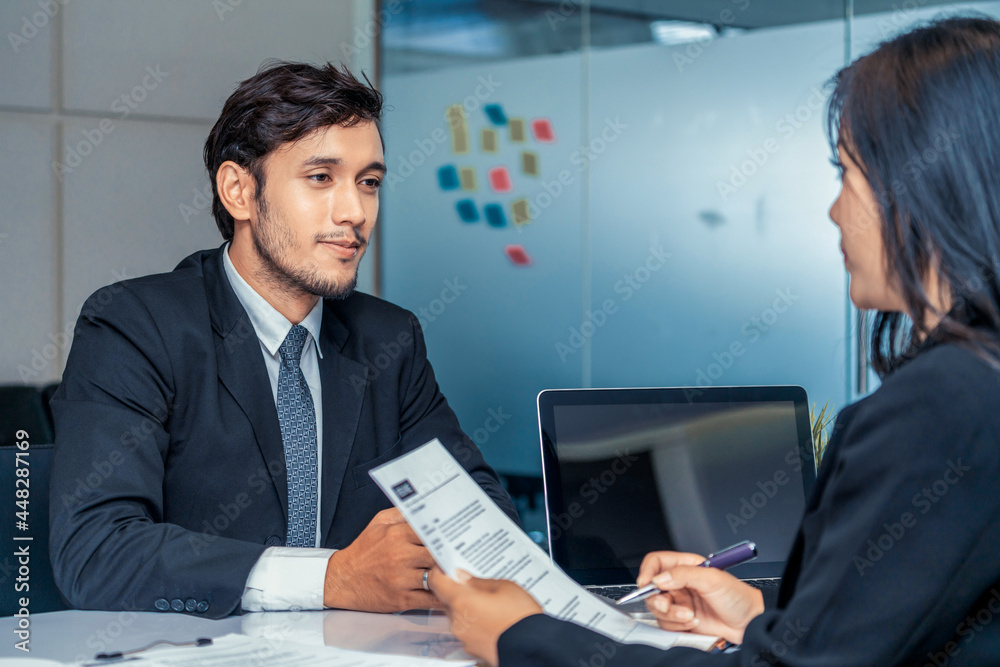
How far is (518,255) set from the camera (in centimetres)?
448

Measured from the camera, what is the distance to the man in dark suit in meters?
1.27

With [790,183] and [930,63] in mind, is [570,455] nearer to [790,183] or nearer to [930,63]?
[930,63]

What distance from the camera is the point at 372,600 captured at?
1.24 metres

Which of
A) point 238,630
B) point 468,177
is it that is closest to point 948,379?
point 238,630

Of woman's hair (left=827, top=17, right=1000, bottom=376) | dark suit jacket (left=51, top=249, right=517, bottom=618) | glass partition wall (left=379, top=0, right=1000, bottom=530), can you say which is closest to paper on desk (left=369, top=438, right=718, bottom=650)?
dark suit jacket (left=51, top=249, right=517, bottom=618)

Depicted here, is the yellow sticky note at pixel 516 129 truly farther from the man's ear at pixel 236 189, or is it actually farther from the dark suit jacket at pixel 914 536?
the dark suit jacket at pixel 914 536

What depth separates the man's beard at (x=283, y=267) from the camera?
167cm

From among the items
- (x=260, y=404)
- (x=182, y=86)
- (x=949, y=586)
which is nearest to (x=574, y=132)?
(x=182, y=86)

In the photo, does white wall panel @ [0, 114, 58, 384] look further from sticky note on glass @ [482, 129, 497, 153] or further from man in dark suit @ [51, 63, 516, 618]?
sticky note on glass @ [482, 129, 497, 153]

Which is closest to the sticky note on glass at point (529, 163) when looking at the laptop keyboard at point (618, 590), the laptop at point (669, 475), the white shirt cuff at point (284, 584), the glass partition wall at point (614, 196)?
the glass partition wall at point (614, 196)

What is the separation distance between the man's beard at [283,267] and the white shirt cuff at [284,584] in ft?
1.80

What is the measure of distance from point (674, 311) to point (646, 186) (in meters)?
0.54

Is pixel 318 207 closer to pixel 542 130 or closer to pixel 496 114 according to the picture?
pixel 542 130

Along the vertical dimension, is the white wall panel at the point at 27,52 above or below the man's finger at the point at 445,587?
above
